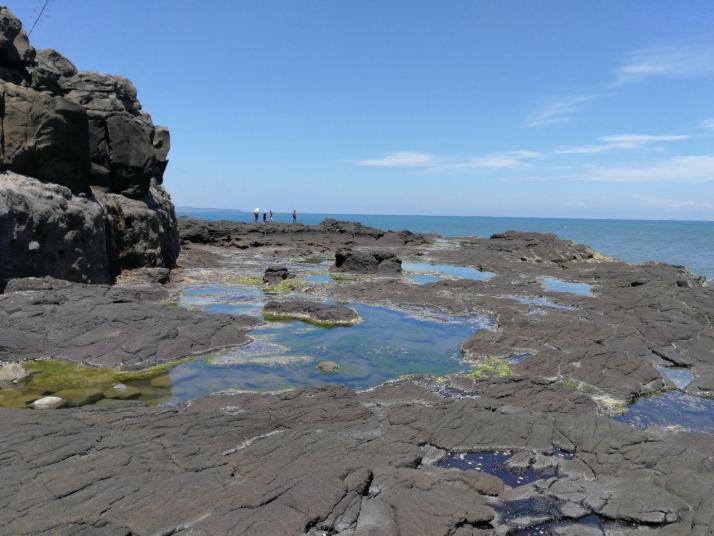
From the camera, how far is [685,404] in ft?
46.2

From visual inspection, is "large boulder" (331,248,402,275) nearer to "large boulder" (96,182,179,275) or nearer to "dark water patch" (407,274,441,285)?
"dark water patch" (407,274,441,285)

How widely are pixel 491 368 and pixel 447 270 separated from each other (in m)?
27.6

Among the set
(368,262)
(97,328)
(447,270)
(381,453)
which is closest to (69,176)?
(97,328)

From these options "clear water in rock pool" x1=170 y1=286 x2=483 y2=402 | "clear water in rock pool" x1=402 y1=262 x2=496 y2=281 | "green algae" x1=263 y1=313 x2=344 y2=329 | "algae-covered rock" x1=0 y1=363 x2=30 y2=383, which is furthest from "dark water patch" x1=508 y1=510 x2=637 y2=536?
"clear water in rock pool" x1=402 y1=262 x2=496 y2=281

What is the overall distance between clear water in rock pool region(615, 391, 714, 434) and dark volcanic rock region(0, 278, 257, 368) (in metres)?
12.7

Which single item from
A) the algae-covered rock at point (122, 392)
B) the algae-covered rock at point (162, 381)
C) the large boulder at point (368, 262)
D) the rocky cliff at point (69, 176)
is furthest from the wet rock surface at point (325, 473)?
the large boulder at point (368, 262)

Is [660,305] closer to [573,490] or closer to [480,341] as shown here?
[480,341]

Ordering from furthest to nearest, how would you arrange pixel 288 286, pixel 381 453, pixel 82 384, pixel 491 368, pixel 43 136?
pixel 288 286 → pixel 43 136 → pixel 491 368 → pixel 82 384 → pixel 381 453

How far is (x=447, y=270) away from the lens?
43.9 metres

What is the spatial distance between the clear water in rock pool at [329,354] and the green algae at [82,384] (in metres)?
0.56

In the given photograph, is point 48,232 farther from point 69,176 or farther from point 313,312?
point 313,312

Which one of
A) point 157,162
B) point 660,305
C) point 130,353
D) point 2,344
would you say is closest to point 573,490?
point 130,353

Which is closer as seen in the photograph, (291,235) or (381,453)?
(381,453)

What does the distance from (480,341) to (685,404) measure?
6843mm
